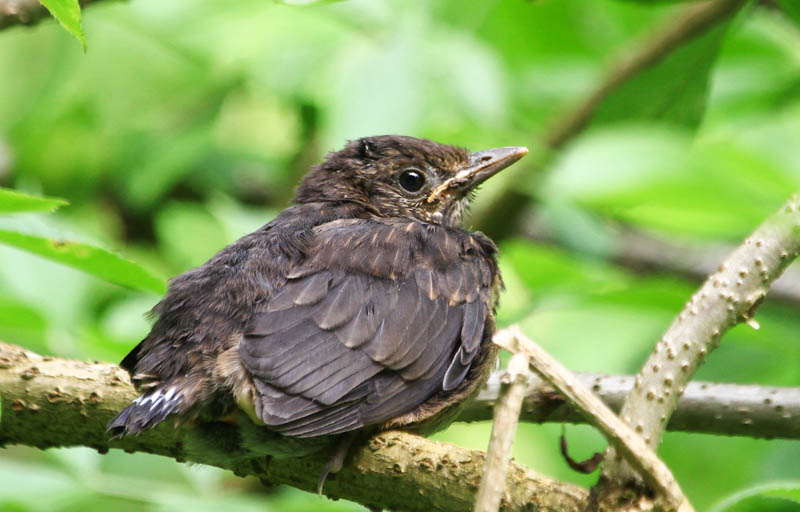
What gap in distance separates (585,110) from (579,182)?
1.73m

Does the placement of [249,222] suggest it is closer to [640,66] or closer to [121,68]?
[121,68]

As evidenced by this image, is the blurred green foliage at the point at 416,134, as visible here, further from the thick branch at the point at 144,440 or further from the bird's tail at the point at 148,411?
the bird's tail at the point at 148,411

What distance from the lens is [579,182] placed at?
3.49 m

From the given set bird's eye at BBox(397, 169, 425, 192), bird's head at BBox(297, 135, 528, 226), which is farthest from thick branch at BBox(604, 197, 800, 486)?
bird's eye at BBox(397, 169, 425, 192)

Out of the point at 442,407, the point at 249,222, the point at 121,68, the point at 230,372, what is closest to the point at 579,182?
the point at 442,407

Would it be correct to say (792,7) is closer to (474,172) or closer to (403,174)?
(474,172)

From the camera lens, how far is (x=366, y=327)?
318 centimetres

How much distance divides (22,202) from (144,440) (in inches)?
38.4

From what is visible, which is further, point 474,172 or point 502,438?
point 474,172

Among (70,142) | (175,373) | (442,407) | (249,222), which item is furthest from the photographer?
(70,142)

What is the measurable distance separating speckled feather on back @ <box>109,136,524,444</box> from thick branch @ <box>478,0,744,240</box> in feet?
4.16

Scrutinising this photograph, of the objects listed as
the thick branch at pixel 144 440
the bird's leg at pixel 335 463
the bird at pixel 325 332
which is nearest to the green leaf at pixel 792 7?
the bird at pixel 325 332

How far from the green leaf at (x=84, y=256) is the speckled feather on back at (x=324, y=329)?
1.19 feet

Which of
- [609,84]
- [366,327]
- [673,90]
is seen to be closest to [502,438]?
[366,327]
